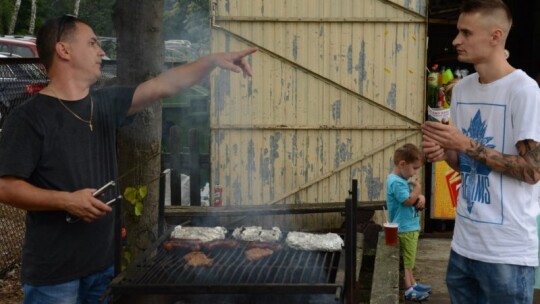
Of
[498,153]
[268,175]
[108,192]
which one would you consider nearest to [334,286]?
[498,153]

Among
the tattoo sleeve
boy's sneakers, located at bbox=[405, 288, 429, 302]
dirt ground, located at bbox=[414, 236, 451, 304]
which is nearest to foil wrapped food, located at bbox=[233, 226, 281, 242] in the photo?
the tattoo sleeve

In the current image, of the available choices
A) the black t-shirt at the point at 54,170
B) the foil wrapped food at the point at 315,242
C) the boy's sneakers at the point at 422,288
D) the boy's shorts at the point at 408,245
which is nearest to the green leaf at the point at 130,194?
the foil wrapped food at the point at 315,242

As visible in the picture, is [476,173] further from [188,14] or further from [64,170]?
[188,14]

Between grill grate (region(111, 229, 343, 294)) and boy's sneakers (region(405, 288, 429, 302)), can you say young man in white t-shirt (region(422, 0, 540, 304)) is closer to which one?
grill grate (region(111, 229, 343, 294))

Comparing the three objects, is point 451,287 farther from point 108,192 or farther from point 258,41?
point 258,41

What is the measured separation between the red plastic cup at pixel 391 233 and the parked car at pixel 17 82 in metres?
4.21

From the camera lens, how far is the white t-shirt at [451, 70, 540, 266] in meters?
3.24

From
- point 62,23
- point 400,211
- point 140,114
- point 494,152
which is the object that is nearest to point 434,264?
point 400,211

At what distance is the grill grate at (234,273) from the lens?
341 cm

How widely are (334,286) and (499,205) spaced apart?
38.4 inches

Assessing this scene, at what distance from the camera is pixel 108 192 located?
351cm

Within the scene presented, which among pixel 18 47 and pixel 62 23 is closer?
pixel 62 23

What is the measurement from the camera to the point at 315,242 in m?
4.24

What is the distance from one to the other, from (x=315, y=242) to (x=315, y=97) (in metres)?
3.83
